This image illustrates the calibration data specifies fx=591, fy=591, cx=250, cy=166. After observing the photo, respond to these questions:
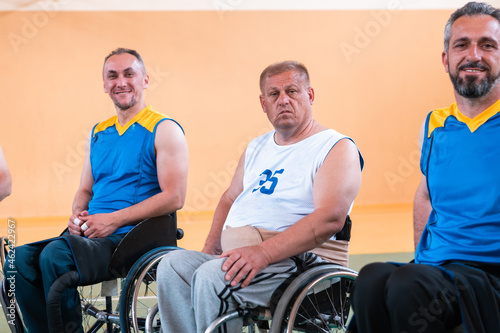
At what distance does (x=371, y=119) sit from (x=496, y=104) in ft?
23.2

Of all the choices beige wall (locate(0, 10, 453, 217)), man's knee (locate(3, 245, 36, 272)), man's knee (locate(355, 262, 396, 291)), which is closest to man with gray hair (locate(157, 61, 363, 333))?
man's knee (locate(355, 262, 396, 291))

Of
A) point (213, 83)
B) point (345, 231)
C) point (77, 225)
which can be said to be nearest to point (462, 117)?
point (345, 231)

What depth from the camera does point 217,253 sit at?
7.46 ft

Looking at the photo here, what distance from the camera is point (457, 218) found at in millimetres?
1562

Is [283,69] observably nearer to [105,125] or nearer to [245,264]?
[245,264]

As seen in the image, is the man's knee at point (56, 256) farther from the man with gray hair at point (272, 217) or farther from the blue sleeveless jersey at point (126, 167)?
the man with gray hair at point (272, 217)

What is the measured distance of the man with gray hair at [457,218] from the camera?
1.29 m

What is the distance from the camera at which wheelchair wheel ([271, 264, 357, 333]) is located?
62.9 inches

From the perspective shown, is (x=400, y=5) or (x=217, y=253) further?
(x=400, y=5)

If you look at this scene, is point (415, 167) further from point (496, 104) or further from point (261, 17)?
point (496, 104)

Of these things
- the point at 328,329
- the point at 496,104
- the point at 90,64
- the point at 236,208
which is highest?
the point at 90,64

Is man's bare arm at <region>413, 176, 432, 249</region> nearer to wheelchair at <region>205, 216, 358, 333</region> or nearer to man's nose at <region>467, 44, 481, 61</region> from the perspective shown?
wheelchair at <region>205, 216, 358, 333</region>

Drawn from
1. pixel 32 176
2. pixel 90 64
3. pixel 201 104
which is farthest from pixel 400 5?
pixel 32 176

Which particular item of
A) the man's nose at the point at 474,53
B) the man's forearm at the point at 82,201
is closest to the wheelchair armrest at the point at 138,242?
the man's forearm at the point at 82,201
